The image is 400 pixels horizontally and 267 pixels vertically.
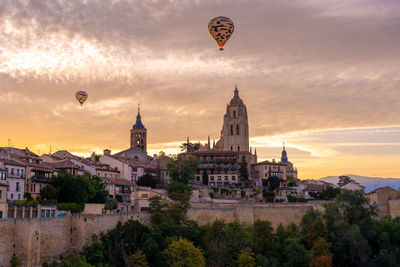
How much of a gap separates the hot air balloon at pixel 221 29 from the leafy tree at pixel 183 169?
73.2 ft

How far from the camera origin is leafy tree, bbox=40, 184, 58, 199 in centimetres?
5206

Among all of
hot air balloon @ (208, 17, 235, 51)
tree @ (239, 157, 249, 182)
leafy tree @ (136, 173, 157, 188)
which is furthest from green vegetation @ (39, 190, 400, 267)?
tree @ (239, 157, 249, 182)

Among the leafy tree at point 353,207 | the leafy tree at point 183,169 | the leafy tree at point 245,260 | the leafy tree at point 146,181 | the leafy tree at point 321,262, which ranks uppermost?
the leafy tree at point 183,169

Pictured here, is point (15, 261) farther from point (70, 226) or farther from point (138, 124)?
point (138, 124)

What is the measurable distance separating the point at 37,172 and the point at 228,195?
3701cm

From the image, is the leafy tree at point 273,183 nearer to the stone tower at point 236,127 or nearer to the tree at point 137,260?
the stone tower at point 236,127

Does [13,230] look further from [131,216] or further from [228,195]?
[228,195]

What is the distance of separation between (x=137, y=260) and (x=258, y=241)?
17.1m

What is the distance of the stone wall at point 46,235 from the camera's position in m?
37.1

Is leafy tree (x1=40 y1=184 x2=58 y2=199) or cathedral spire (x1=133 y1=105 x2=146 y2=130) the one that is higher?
cathedral spire (x1=133 y1=105 x2=146 y2=130)

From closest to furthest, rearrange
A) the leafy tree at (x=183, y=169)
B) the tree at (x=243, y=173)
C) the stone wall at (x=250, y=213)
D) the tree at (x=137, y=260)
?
the tree at (x=137, y=260), the stone wall at (x=250, y=213), the leafy tree at (x=183, y=169), the tree at (x=243, y=173)

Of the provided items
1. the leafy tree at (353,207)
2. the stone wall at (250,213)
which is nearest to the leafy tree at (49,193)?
the stone wall at (250,213)

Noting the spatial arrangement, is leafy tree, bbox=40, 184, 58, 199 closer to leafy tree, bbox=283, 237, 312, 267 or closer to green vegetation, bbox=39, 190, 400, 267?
green vegetation, bbox=39, 190, 400, 267

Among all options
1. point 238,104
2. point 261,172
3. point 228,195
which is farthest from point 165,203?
point 238,104
